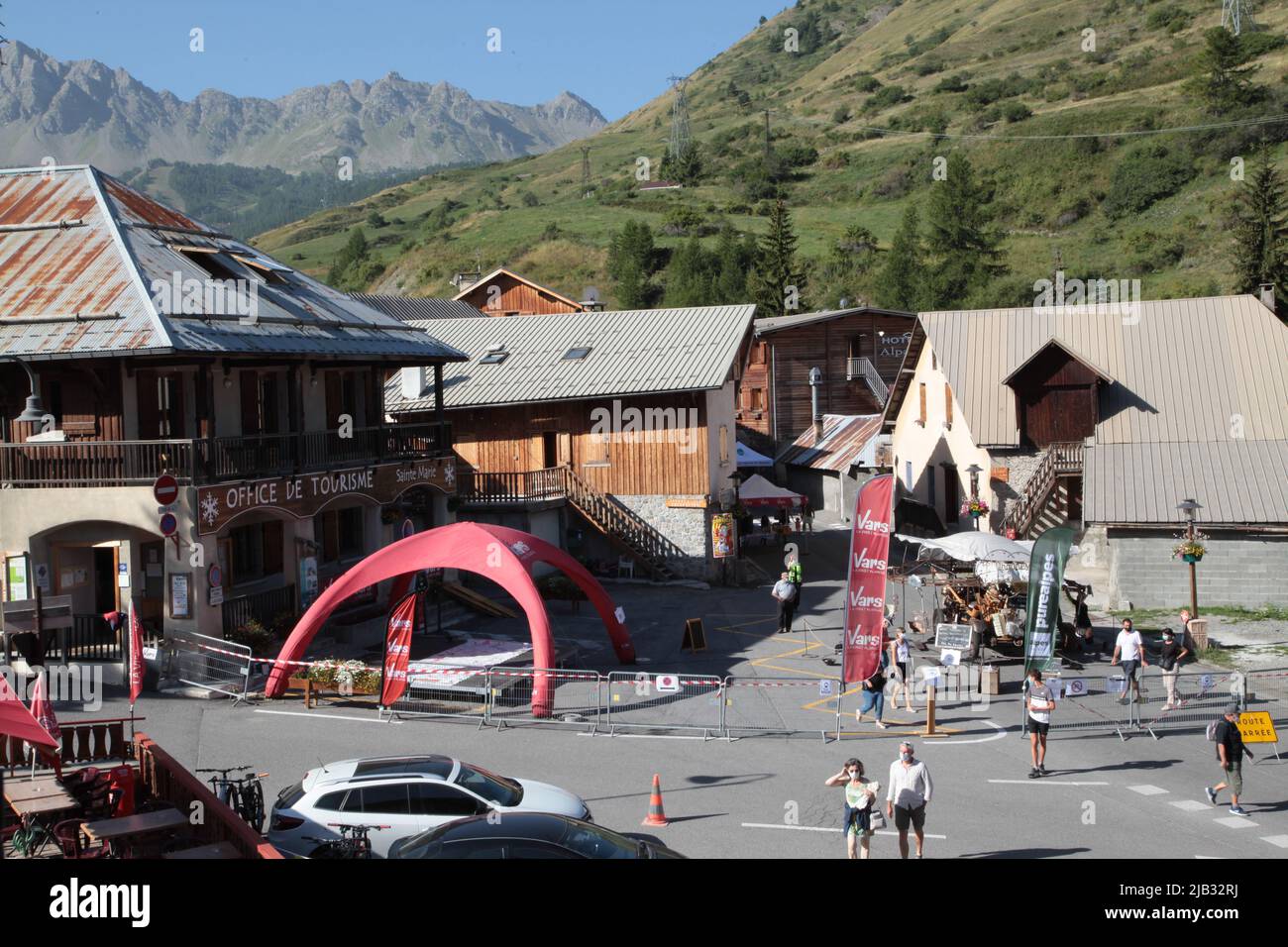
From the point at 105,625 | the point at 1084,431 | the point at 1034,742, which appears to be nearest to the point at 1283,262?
the point at 1084,431

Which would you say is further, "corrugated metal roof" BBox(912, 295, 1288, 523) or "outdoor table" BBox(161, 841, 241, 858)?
"corrugated metal roof" BBox(912, 295, 1288, 523)

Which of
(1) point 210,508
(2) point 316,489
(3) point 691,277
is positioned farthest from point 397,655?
(3) point 691,277

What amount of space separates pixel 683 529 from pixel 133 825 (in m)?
24.8

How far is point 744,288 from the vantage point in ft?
268

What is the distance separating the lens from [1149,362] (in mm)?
37531

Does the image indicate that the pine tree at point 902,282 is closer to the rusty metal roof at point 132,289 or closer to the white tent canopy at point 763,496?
the white tent canopy at point 763,496

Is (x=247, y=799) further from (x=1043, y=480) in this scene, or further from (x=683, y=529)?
(x=1043, y=480)

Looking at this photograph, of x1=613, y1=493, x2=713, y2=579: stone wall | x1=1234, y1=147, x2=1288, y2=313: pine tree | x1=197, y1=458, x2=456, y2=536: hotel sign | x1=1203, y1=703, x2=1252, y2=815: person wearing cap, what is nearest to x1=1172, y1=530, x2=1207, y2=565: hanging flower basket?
x1=1203, y1=703, x2=1252, y2=815: person wearing cap

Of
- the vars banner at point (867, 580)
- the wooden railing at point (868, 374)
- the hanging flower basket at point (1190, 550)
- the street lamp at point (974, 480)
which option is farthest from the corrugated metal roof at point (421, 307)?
the vars banner at point (867, 580)

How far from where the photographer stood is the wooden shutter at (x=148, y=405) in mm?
26234

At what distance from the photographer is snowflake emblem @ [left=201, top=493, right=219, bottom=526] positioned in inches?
949

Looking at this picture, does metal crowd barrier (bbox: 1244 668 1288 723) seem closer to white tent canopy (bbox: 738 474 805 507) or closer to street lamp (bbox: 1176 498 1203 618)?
street lamp (bbox: 1176 498 1203 618)

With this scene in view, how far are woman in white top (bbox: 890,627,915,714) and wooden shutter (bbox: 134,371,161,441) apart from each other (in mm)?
15803
